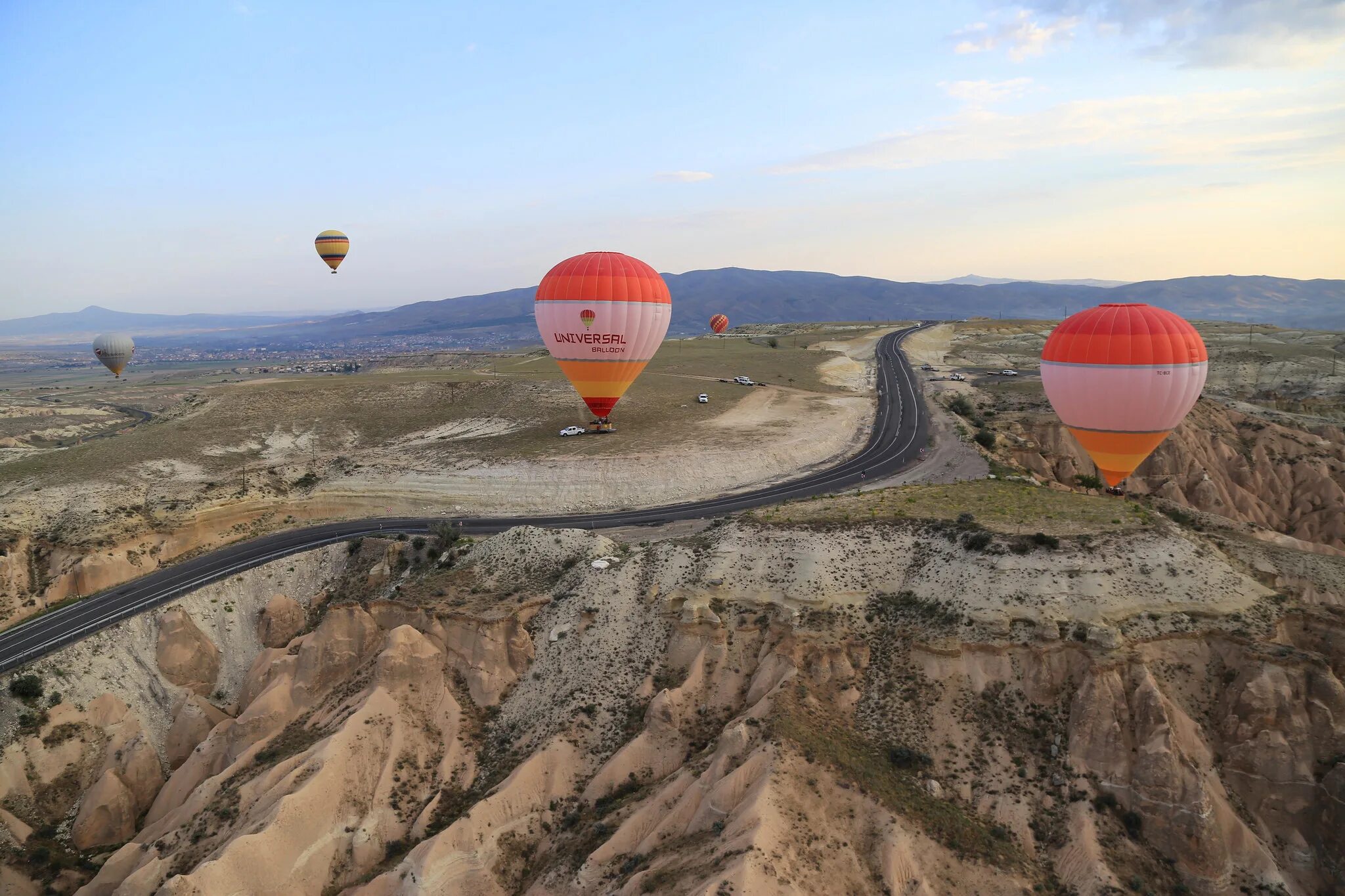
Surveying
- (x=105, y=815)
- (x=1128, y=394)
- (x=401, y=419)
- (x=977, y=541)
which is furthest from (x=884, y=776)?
(x=401, y=419)

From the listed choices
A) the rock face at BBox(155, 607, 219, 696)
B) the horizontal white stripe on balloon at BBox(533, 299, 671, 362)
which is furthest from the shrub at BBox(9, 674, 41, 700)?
the horizontal white stripe on balloon at BBox(533, 299, 671, 362)

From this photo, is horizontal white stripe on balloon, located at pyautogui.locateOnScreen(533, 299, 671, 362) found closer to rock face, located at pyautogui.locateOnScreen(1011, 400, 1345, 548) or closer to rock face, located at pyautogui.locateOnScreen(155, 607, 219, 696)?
rock face, located at pyautogui.locateOnScreen(155, 607, 219, 696)

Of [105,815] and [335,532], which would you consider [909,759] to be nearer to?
[105,815]

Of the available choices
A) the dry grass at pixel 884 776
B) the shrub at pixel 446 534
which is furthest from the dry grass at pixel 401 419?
the dry grass at pixel 884 776

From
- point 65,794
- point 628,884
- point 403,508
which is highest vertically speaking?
point 403,508

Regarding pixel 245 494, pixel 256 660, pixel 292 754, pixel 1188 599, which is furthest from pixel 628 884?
pixel 245 494

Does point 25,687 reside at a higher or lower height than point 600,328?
lower

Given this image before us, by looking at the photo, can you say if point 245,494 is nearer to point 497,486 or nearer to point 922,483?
point 497,486
